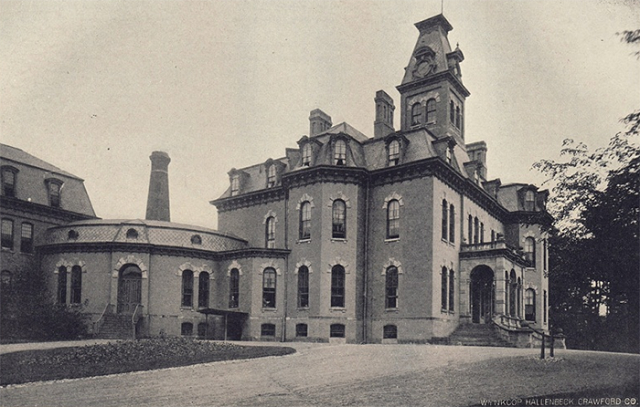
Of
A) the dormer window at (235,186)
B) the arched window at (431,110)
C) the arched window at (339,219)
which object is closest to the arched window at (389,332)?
the arched window at (339,219)

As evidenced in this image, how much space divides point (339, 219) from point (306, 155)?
415 cm

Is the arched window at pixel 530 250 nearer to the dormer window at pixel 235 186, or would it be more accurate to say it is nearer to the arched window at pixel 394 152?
the arched window at pixel 394 152

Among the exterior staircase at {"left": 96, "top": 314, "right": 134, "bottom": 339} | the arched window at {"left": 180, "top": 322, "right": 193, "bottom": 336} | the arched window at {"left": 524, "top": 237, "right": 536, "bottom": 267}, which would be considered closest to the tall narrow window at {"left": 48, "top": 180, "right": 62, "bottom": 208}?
the exterior staircase at {"left": 96, "top": 314, "right": 134, "bottom": 339}

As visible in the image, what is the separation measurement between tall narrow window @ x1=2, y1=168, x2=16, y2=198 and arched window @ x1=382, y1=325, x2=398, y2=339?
23.2 meters

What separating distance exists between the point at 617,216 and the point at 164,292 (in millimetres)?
26492

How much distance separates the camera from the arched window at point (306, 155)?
33031mm

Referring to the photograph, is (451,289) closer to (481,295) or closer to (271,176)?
(481,295)

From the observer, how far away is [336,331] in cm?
3056

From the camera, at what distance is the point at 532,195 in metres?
42.3

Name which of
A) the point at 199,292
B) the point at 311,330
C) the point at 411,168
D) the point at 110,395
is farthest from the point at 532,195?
the point at 110,395

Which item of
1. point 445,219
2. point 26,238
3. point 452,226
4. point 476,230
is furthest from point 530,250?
point 26,238

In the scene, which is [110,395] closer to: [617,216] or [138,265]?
[617,216]

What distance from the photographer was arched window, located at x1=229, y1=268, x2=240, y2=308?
34156 millimetres

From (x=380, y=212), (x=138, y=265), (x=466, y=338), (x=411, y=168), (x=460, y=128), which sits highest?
(x=460, y=128)
